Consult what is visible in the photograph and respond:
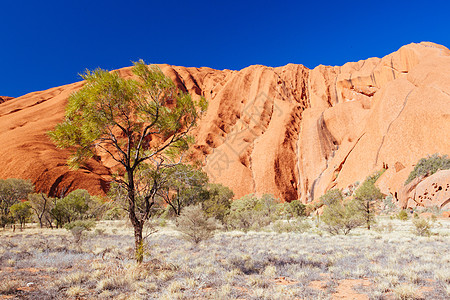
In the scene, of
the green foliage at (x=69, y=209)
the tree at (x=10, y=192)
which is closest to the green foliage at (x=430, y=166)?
the green foliage at (x=69, y=209)

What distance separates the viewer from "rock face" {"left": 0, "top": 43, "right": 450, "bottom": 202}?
4125 cm

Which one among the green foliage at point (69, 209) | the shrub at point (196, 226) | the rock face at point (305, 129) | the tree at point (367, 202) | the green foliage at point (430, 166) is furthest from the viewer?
the rock face at point (305, 129)

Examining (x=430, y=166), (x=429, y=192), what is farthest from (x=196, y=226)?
(x=430, y=166)

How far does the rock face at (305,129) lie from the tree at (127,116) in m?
27.7

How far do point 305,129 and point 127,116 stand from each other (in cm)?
5982

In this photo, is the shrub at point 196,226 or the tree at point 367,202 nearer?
the shrub at point 196,226

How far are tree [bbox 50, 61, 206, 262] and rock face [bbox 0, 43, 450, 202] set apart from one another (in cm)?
2772

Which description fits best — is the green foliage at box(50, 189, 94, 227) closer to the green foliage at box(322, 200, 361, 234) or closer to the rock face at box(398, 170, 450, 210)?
the green foliage at box(322, 200, 361, 234)

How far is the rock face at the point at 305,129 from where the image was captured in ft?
135

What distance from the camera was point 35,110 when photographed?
71.6 m

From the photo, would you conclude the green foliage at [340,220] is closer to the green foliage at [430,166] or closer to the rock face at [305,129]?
the green foliage at [430,166]

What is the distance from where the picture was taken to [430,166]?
31.1m

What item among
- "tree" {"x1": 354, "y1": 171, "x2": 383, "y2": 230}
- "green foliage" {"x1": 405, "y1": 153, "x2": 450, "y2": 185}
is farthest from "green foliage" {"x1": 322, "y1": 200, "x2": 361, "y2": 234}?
"green foliage" {"x1": 405, "y1": 153, "x2": 450, "y2": 185}

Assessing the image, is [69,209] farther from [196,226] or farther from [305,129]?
[305,129]
